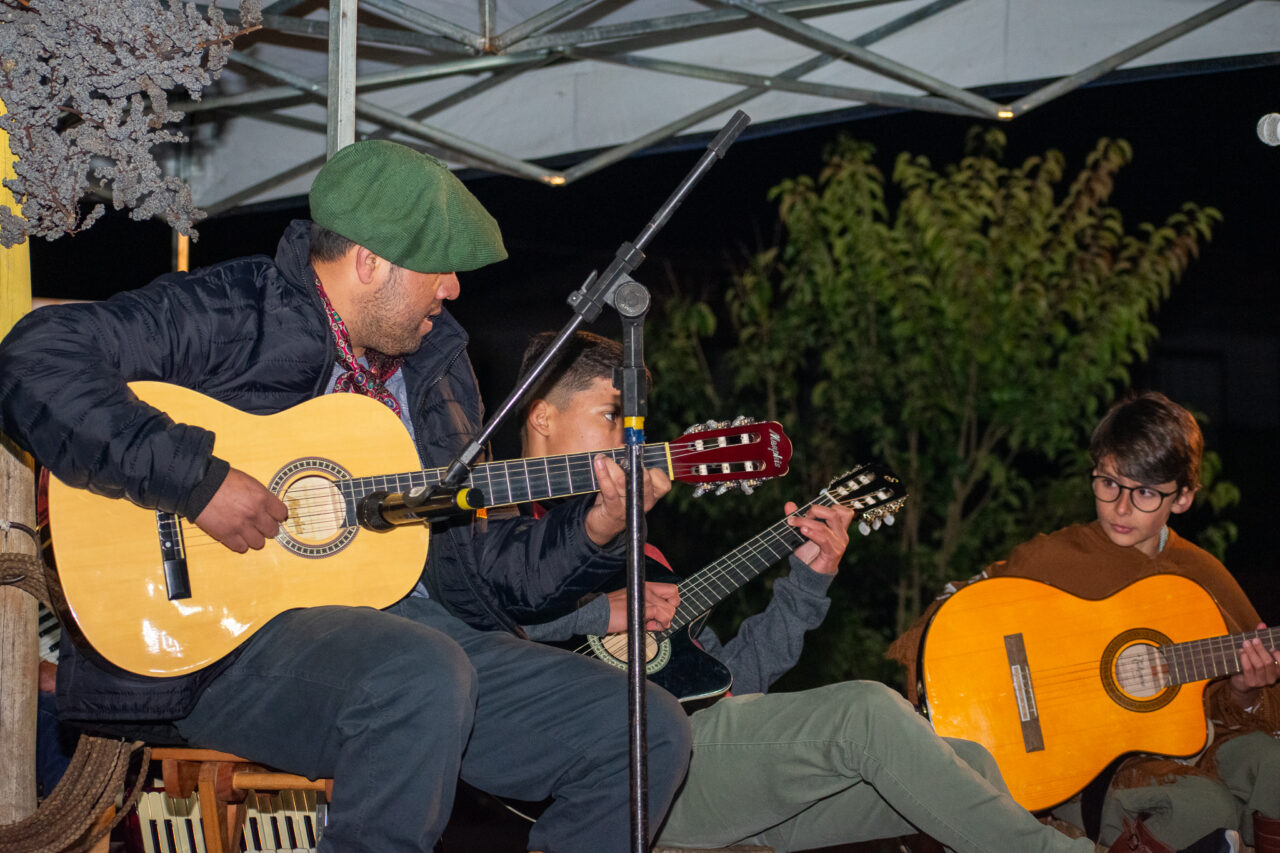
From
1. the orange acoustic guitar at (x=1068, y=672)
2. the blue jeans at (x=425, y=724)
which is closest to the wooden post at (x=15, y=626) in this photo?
the blue jeans at (x=425, y=724)

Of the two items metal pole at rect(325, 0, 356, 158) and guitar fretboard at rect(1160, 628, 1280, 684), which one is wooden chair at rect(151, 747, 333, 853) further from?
guitar fretboard at rect(1160, 628, 1280, 684)

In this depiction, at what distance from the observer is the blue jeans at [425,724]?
2088 mm

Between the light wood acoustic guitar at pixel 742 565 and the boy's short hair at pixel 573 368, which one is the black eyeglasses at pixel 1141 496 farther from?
the boy's short hair at pixel 573 368

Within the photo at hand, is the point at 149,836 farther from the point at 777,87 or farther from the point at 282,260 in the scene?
the point at 777,87

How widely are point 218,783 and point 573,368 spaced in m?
1.45

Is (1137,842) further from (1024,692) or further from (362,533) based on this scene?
(362,533)

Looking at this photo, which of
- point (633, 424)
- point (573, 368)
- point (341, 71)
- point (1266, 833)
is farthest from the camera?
point (573, 368)

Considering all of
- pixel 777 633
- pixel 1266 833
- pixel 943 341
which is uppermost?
pixel 943 341

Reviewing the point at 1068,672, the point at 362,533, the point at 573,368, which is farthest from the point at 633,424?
the point at 1068,672

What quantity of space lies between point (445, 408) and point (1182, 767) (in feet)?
6.98

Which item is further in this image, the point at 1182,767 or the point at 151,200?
the point at 1182,767

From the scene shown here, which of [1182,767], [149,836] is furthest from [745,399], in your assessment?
[149,836]

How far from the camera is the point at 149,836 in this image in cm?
286

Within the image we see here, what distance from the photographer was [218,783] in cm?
250
